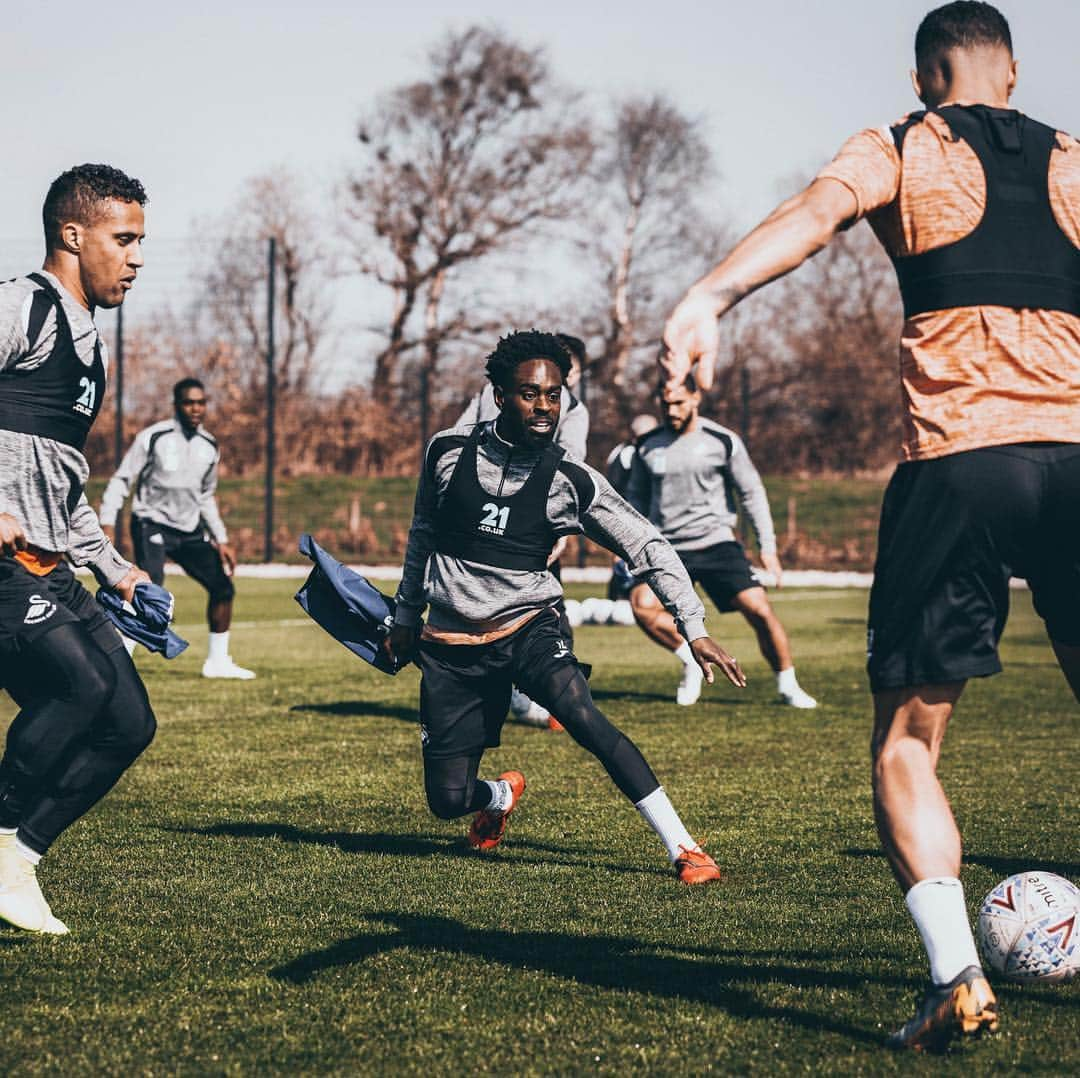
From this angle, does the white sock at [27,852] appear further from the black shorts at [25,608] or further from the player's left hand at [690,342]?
the player's left hand at [690,342]

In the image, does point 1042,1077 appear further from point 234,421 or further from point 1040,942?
point 234,421

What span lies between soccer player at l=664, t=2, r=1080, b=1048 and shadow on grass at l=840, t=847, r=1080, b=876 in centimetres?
247

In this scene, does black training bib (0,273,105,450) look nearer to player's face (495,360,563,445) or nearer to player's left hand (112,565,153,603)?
player's left hand (112,565,153,603)

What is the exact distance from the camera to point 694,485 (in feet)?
38.0

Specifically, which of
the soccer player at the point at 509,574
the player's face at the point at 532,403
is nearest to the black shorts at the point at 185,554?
the soccer player at the point at 509,574

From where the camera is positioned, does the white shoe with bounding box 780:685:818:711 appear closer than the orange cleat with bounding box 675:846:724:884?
No

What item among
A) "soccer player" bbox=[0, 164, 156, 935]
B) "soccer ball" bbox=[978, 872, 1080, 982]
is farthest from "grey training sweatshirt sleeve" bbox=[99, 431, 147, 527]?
"soccer ball" bbox=[978, 872, 1080, 982]

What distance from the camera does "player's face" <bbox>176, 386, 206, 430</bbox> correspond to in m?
12.9

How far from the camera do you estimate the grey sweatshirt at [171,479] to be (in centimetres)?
1284

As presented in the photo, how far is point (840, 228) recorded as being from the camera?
3.61 meters

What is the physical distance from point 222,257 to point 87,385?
33.9 metres

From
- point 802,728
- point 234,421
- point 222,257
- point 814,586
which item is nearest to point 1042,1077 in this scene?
point 802,728

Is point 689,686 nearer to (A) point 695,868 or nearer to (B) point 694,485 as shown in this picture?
(B) point 694,485

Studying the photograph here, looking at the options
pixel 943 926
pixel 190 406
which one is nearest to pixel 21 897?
pixel 943 926
